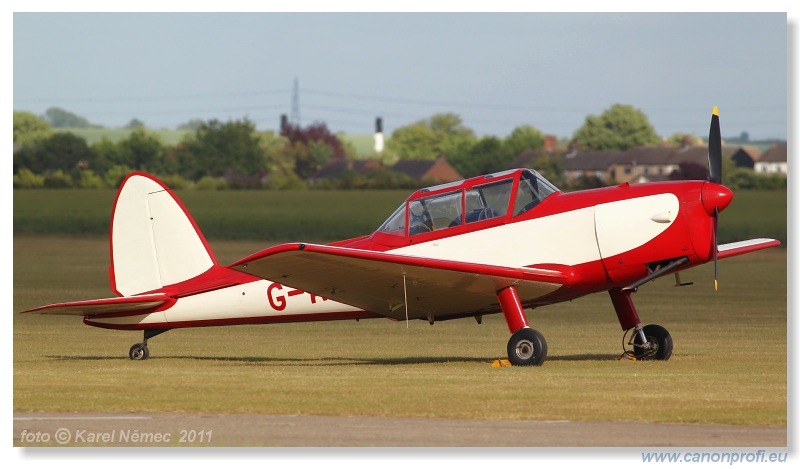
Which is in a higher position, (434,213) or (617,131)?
(617,131)

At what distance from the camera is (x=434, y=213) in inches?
604

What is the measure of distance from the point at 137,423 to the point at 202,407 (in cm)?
99

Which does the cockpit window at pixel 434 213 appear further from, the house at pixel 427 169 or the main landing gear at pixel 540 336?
the house at pixel 427 169

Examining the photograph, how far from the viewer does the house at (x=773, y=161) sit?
76.0 metres

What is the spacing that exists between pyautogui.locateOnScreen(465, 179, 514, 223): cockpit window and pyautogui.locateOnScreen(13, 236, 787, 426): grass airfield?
164 centimetres

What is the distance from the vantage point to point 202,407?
11.7 meters

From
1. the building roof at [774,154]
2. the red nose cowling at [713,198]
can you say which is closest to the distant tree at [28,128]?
the building roof at [774,154]

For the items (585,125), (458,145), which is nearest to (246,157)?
(458,145)

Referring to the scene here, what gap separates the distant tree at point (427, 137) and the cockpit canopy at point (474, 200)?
123088 millimetres

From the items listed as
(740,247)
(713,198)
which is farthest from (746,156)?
(713,198)

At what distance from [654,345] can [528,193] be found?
2225mm

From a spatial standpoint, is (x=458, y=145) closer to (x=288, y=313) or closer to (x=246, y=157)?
(x=246, y=157)

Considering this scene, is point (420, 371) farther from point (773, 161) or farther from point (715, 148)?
point (773, 161)

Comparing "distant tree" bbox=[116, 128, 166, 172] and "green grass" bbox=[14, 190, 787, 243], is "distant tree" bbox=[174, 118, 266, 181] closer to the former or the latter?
"distant tree" bbox=[116, 128, 166, 172]
